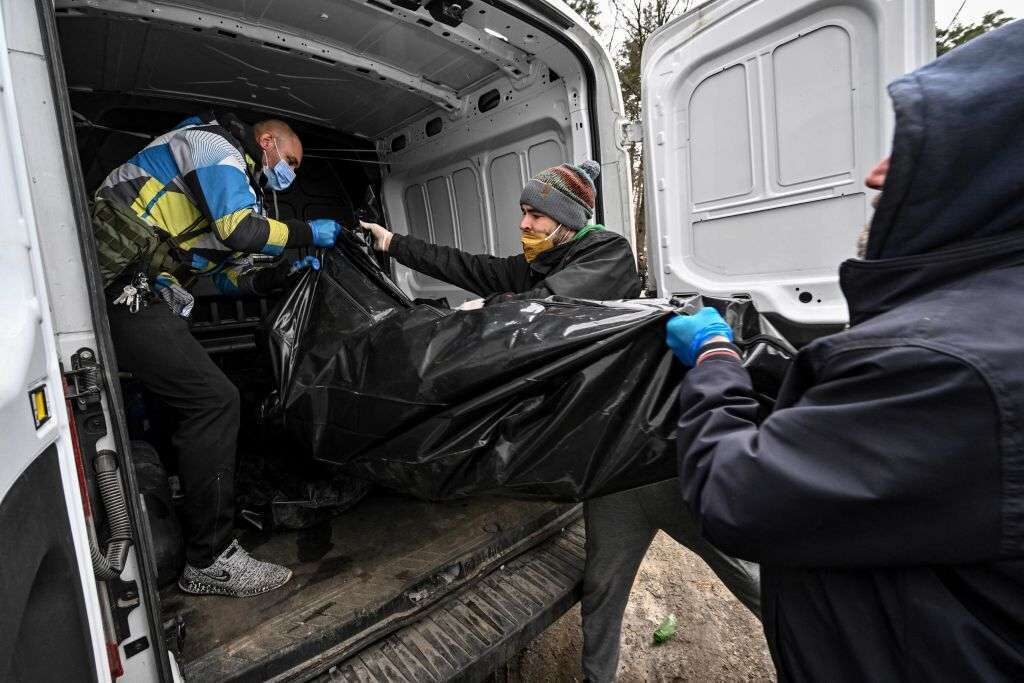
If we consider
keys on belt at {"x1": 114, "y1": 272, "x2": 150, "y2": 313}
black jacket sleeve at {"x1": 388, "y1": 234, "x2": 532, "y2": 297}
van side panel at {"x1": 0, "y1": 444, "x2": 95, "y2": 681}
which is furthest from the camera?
black jacket sleeve at {"x1": 388, "y1": 234, "x2": 532, "y2": 297}

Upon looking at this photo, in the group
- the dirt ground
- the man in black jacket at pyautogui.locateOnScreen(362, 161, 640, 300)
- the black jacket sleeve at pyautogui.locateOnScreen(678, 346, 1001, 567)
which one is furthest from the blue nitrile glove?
the dirt ground

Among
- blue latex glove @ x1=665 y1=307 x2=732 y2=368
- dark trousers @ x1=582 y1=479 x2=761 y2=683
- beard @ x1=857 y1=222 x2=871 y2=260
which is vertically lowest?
dark trousers @ x1=582 y1=479 x2=761 y2=683

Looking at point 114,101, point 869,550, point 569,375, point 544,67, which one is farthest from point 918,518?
point 114,101

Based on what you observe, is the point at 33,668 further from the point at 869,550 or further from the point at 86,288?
the point at 869,550

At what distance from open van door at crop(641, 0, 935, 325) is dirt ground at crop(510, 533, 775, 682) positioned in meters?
Result: 1.56

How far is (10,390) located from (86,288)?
2.16ft

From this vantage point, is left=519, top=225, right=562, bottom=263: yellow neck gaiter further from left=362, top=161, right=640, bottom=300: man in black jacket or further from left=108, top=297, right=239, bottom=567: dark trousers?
left=108, top=297, right=239, bottom=567: dark trousers

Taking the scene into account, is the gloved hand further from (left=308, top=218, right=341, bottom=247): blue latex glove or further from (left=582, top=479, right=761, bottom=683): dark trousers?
(left=582, top=479, right=761, bottom=683): dark trousers

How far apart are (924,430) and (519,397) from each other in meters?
0.90

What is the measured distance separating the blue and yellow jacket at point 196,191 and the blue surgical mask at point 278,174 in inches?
7.1

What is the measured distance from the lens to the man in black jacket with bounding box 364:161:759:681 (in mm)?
1769

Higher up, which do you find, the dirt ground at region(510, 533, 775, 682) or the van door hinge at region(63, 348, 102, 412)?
the van door hinge at region(63, 348, 102, 412)

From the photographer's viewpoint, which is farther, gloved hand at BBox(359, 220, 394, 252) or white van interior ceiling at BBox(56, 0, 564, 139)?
gloved hand at BBox(359, 220, 394, 252)

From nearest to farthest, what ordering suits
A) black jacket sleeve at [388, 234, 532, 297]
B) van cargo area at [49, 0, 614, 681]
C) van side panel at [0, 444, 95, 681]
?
van side panel at [0, 444, 95, 681], van cargo area at [49, 0, 614, 681], black jacket sleeve at [388, 234, 532, 297]
